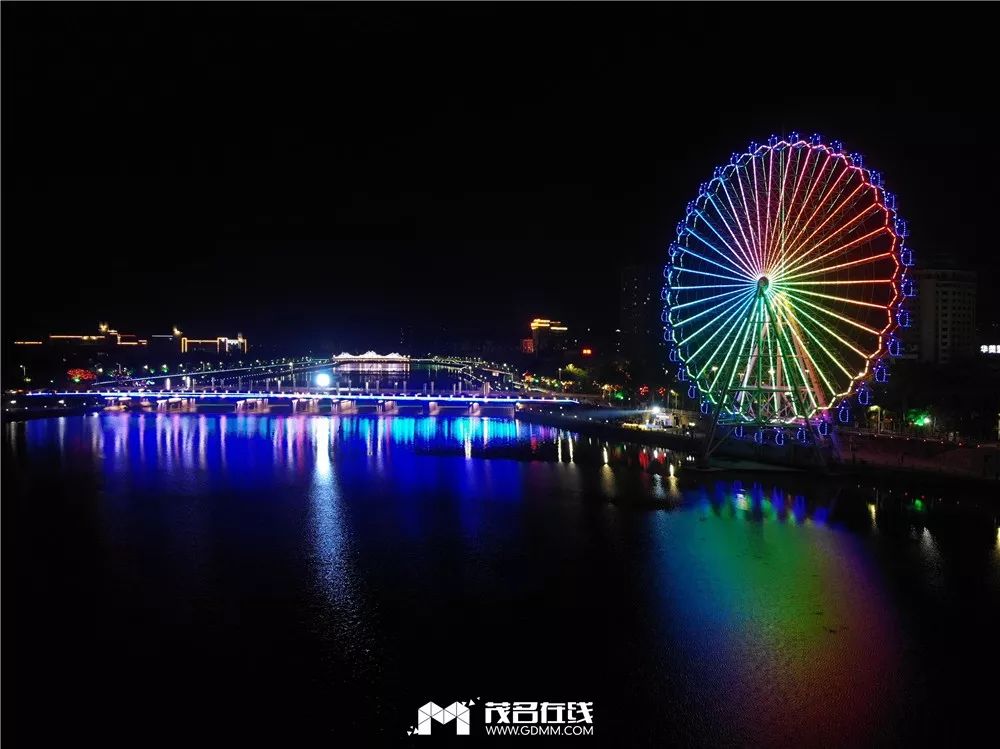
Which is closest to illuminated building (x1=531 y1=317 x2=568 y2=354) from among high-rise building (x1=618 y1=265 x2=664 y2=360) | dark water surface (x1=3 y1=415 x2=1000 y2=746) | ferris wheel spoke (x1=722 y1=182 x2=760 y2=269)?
high-rise building (x1=618 y1=265 x2=664 y2=360)

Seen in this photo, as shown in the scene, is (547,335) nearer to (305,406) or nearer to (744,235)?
(305,406)

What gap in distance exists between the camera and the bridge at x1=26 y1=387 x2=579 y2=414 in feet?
119

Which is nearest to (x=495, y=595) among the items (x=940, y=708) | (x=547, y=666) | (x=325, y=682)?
(x=547, y=666)

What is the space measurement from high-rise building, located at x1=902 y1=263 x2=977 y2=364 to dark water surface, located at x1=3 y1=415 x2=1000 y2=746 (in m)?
25.0

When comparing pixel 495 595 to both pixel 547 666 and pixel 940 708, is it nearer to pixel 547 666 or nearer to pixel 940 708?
Result: pixel 547 666

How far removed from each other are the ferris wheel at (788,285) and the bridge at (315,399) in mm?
16288

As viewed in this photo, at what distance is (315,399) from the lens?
132ft

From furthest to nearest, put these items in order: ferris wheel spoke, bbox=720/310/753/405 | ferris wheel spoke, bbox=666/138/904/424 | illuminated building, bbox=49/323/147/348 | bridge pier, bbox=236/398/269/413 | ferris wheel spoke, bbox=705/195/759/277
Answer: illuminated building, bbox=49/323/147/348, bridge pier, bbox=236/398/269/413, ferris wheel spoke, bbox=720/310/753/405, ferris wheel spoke, bbox=705/195/759/277, ferris wheel spoke, bbox=666/138/904/424

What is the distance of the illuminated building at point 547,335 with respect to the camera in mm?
80425

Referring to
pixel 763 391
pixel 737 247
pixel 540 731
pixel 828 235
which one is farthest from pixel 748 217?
pixel 540 731

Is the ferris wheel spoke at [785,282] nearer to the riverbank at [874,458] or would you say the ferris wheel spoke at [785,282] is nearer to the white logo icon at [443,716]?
the riverbank at [874,458]

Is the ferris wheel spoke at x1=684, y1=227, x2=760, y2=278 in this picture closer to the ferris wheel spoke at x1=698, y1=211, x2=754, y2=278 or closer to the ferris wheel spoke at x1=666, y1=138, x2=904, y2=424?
the ferris wheel spoke at x1=666, y1=138, x2=904, y2=424

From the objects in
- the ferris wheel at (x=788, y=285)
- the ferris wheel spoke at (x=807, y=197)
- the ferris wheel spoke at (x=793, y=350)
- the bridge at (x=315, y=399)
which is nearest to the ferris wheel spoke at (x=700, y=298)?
the ferris wheel at (x=788, y=285)

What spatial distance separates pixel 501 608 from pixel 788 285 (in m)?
9.29
